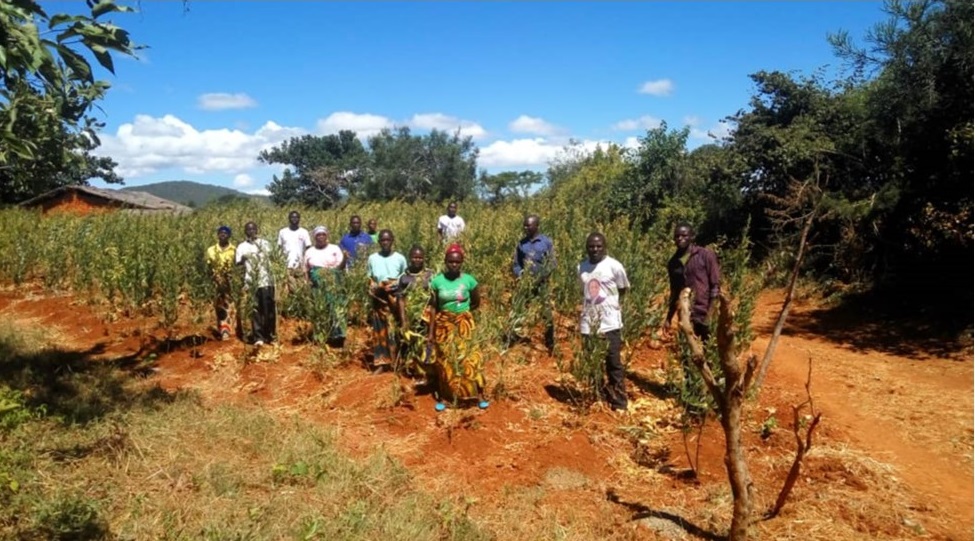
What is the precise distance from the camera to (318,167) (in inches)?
1577

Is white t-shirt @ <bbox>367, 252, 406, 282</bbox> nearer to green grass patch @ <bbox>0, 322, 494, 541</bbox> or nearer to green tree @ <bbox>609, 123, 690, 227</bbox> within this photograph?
green grass patch @ <bbox>0, 322, 494, 541</bbox>

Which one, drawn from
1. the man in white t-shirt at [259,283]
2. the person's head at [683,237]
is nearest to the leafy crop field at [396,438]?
the man in white t-shirt at [259,283]

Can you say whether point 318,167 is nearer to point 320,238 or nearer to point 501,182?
point 501,182

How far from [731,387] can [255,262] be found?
17.4ft

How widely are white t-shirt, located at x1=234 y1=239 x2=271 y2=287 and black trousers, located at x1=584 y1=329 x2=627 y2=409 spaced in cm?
362

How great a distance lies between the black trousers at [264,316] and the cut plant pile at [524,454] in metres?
0.28

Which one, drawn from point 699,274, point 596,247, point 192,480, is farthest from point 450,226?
point 192,480

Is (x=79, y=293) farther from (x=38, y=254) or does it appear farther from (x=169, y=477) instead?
(x=169, y=477)

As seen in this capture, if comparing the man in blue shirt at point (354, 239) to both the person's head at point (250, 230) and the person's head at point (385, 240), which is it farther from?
the person's head at point (385, 240)

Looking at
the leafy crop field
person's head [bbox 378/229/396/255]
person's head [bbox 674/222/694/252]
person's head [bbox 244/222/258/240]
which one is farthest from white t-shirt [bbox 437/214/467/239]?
person's head [bbox 674/222/694/252]

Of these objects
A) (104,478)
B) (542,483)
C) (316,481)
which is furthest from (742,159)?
(104,478)

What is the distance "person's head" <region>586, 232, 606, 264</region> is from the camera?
17.2ft

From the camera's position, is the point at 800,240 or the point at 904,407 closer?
the point at 904,407

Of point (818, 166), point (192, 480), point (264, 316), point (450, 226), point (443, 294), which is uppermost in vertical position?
point (818, 166)
